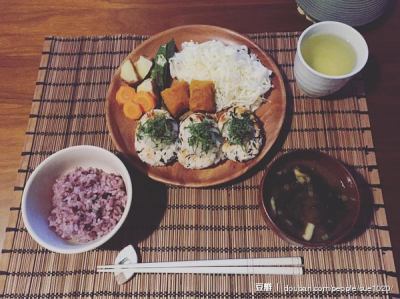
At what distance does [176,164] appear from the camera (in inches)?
67.8

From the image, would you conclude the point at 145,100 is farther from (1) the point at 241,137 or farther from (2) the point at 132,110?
(1) the point at 241,137

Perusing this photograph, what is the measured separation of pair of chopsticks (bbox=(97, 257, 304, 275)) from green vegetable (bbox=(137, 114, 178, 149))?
0.59 m

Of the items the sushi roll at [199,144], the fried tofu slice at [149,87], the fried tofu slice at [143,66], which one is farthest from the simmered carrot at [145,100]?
the sushi roll at [199,144]

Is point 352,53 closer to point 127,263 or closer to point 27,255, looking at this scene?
point 127,263

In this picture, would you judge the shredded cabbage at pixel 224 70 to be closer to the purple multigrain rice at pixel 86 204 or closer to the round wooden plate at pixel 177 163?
the round wooden plate at pixel 177 163

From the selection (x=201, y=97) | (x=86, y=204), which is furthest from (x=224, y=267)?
(x=201, y=97)

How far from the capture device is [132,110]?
1.77 metres

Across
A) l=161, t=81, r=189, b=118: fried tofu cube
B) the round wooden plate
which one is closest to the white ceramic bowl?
the round wooden plate

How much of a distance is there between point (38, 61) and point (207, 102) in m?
1.16

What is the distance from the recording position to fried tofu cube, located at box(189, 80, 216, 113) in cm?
178

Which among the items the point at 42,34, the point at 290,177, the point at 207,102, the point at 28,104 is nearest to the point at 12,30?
the point at 42,34

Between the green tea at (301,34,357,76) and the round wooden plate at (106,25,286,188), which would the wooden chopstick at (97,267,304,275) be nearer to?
the round wooden plate at (106,25,286,188)

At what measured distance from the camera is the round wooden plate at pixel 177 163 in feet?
5.47

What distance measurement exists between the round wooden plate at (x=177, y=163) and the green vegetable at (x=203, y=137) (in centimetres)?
13
